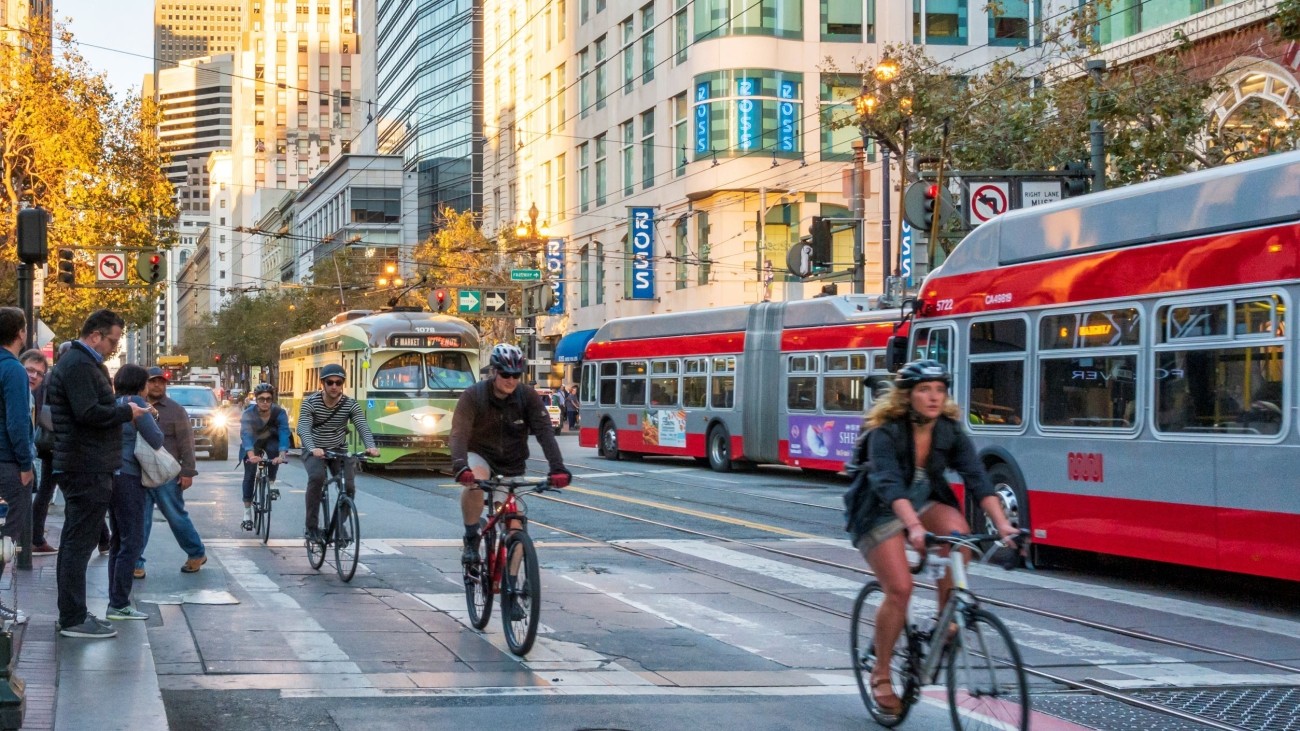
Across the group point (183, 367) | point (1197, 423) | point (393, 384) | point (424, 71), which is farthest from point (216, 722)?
point (183, 367)

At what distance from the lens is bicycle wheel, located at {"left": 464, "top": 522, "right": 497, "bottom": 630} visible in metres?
9.88

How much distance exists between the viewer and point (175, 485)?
13.1 metres

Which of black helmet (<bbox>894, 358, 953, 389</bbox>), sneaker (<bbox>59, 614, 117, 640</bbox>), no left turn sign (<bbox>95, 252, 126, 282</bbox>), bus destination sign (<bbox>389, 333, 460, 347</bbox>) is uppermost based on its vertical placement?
no left turn sign (<bbox>95, 252, 126, 282</bbox>)

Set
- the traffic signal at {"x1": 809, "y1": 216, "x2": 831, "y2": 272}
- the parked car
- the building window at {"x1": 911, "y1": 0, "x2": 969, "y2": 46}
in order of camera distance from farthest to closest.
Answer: the building window at {"x1": 911, "y1": 0, "x2": 969, "y2": 46}
the parked car
the traffic signal at {"x1": 809, "y1": 216, "x2": 831, "y2": 272}

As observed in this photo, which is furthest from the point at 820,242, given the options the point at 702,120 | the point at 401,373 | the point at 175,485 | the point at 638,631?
the point at 638,631

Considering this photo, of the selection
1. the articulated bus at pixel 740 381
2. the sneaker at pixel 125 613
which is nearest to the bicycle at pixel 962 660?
the sneaker at pixel 125 613

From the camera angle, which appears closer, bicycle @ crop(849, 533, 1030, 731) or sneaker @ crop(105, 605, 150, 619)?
bicycle @ crop(849, 533, 1030, 731)

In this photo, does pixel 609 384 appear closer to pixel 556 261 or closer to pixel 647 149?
pixel 647 149

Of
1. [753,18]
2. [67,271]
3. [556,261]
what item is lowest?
[67,271]

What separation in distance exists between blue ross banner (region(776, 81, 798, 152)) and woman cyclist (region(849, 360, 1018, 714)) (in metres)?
42.2

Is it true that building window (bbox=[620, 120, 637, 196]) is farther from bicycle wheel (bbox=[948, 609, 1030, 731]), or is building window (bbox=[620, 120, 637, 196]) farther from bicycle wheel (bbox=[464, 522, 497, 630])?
bicycle wheel (bbox=[948, 609, 1030, 731])

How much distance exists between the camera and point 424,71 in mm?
92312

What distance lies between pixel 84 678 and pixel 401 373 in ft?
67.5

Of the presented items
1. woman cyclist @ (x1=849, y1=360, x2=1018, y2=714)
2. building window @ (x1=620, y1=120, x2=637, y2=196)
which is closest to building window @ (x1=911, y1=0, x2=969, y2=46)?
building window @ (x1=620, y1=120, x2=637, y2=196)
